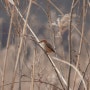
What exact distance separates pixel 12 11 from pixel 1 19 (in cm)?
304

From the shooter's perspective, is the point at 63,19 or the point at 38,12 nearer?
the point at 63,19

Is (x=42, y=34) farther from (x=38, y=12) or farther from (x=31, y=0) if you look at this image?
(x=31, y=0)

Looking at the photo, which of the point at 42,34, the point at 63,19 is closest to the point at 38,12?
the point at 42,34

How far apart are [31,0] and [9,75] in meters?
2.62

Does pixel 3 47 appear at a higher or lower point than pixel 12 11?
lower

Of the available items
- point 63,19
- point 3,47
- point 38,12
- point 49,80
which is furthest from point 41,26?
point 63,19

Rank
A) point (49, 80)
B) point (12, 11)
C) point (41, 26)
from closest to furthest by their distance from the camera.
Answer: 1. point (12, 11)
2. point (49, 80)
3. point (41, 26)

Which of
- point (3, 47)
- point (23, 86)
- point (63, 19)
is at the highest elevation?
point (63, 19)

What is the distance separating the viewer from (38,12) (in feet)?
12.4

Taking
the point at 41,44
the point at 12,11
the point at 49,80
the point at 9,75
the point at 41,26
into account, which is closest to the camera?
the point at 41,44

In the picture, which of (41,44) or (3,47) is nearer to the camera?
(41,44)

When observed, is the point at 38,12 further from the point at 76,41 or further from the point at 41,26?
the point at 76,41

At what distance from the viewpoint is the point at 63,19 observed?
95cm

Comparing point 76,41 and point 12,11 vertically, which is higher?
point 12,11
